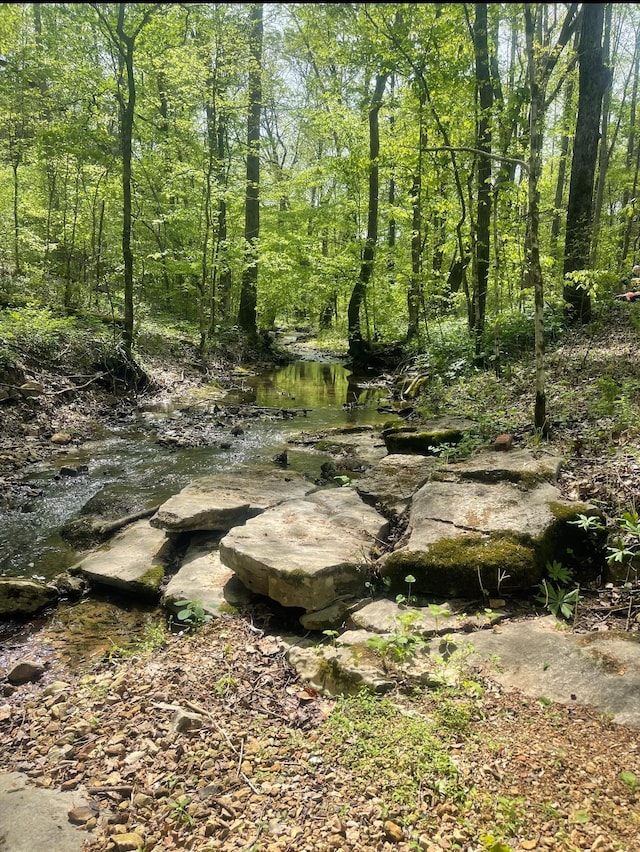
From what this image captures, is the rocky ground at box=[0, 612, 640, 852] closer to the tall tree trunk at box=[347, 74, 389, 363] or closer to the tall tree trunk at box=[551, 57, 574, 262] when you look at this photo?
the tall tree trunk at box=[551, 57, 574, 262]

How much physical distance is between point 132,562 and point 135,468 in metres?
3.33

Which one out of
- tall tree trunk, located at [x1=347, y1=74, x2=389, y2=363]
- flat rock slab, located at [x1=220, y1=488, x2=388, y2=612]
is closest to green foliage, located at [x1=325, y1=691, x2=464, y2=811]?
flat rock slab, located at [x1=220, y1=488, x2=388, y2=612]

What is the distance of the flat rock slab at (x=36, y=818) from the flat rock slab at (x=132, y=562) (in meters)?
2.12

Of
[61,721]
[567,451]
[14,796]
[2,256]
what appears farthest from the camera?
[2,256]

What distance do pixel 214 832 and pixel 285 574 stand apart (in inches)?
76.0

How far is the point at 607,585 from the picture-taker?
4.03m

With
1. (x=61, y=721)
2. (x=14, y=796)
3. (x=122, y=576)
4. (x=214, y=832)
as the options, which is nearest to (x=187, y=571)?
(x=122, y=576)

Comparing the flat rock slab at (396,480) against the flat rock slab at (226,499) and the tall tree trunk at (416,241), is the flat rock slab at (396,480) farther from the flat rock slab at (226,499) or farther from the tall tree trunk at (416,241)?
the tall tree trunk at (416,241)

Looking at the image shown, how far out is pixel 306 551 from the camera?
4.60 meters

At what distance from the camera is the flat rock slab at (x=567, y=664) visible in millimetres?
2857

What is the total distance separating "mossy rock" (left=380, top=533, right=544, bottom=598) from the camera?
13.3 ft

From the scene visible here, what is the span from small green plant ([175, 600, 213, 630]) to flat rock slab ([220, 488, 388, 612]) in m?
0.42

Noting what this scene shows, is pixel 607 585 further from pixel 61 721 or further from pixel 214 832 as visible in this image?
pixel 61 721

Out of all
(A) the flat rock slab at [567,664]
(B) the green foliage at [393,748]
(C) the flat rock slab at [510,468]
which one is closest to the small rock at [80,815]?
(B) the green foliage at [393,748]
